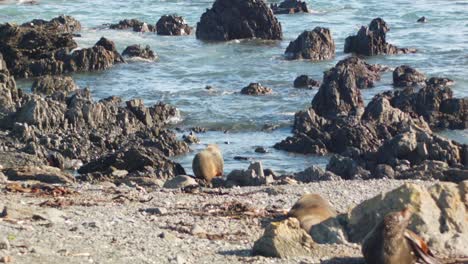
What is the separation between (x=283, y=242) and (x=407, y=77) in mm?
19223

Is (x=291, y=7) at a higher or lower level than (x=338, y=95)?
lower

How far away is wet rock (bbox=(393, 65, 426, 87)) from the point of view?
95.1ft

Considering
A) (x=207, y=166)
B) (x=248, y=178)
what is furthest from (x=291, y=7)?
(x=248, y=178)

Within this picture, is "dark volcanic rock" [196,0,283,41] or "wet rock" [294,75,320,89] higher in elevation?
"dark volcanic rock" [196,0,283,41]

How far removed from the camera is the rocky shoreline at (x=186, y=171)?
36.3ft

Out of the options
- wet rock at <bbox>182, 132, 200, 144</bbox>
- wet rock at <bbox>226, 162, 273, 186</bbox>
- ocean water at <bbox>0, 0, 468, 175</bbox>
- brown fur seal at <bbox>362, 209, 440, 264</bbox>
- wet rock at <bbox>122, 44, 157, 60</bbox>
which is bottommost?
ocean water at <bbox>0, 0, 468, 175</bbox>

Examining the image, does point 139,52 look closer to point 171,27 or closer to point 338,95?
point 171,27

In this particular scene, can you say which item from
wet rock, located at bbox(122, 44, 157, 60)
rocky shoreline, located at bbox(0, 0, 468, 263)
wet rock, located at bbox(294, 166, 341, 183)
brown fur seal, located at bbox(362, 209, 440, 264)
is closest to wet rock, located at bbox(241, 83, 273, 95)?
rocky shoreline, located at bbox(0, 0, 468, 263)

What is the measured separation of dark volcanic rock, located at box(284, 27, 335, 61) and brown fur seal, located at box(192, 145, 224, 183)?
54.8 ft

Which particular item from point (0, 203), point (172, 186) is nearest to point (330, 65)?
point (172, 186)

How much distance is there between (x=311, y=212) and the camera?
→ 11938mm

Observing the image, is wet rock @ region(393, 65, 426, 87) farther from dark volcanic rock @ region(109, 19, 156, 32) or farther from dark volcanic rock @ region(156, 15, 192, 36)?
dark volcanic rock @ region(109, 19, 156, 32)

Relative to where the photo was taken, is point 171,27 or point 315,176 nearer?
point 315,176

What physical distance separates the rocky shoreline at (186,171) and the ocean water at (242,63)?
2.64 ft
